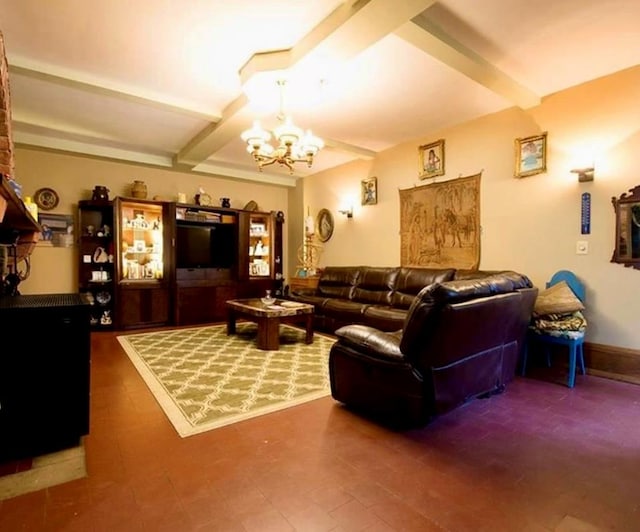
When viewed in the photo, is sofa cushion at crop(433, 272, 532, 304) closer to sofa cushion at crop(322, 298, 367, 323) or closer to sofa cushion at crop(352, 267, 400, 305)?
sofa cushion at crop(322, 298, 367, 323)

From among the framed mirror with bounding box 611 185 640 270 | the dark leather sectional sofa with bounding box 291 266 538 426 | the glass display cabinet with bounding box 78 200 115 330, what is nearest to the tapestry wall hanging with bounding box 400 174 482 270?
the framed mirror with bounding box 611 185 640 270

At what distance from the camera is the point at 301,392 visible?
2924 mm

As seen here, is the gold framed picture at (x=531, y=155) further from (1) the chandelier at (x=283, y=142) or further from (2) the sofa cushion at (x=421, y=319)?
(2) the sofa cushion at (x=421, y=319)

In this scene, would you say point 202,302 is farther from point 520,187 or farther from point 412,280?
point 520,187

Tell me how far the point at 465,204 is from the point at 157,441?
4135mm

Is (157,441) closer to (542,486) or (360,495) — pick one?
(360,495)

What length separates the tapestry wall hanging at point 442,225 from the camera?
444 centimetres

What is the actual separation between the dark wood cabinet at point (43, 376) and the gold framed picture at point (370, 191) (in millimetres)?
4499

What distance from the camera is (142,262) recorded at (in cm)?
595

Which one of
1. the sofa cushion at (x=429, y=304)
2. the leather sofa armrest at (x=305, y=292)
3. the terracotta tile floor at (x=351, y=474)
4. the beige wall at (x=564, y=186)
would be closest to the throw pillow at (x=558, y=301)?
the beige wall at (x=564, y=186)

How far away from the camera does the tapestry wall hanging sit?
14.6 ft

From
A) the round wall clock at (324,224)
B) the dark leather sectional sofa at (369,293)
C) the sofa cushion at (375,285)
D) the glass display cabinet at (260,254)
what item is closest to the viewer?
the dark leather sectional sofa at (369,293)

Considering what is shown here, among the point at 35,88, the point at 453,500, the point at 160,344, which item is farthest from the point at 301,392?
the point at 35,88

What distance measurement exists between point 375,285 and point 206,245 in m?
3.09
